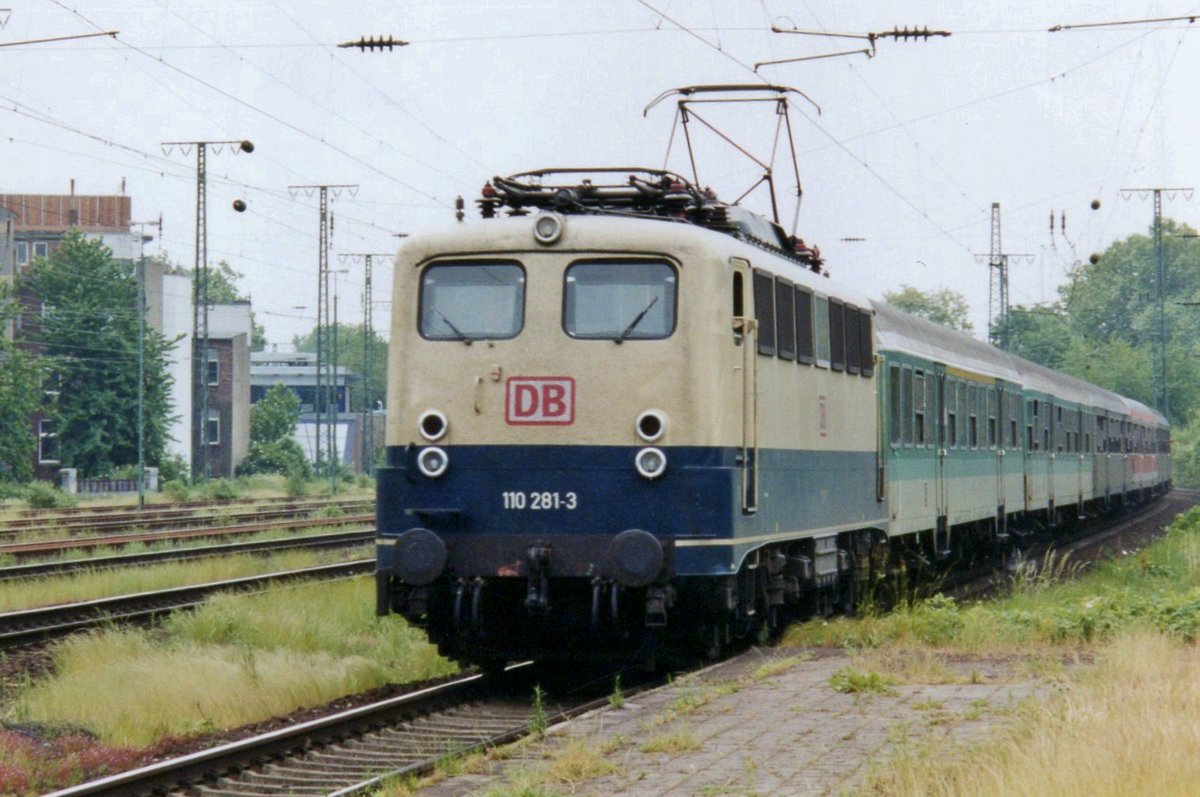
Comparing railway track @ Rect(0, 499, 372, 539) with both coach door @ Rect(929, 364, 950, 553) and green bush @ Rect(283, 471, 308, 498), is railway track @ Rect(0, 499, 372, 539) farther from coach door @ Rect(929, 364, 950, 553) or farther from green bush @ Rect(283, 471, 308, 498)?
coach door @ Rect(929, 364, 950, 553)

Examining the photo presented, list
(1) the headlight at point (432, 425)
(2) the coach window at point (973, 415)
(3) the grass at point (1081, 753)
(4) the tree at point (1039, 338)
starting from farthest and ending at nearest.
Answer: (4) the tree at point (1039, 338), (2) the coach window at point (973, 415), (1) the headlight at point (432, 425), (3) the grass at point (1081, 753)

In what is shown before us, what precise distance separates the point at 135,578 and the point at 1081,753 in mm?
16156

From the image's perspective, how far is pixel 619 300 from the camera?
41.0 feet

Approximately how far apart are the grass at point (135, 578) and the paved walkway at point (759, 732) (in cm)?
1023

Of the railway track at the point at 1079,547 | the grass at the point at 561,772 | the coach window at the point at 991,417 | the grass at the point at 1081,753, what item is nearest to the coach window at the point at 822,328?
the railway track at the point at 1079,547

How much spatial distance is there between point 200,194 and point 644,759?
41504 millimetres

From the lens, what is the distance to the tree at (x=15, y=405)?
5353 cm

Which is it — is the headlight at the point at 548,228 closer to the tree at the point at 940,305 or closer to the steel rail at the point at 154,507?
the steel rail at the point at 154,507

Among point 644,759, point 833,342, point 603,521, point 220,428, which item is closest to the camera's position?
point 644,759

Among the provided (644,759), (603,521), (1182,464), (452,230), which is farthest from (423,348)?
(1182,464)

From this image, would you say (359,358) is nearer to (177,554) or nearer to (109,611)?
(177,554)

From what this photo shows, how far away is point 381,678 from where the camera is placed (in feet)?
45.6

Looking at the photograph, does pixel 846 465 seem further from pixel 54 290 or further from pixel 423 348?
pixel 54 290

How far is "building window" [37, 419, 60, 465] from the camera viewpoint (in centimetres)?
6631
